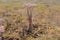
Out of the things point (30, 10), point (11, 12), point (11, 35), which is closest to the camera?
point (11, 35)

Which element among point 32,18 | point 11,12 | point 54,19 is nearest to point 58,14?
point 54,19

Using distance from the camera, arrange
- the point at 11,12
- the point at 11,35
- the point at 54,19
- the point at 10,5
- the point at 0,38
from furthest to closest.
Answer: the point at 10,5 < the point at 11,12 < the point at 54,19 < the point at 11,35 < the point at 0,38

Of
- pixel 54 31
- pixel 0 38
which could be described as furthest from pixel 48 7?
pixel 0 38

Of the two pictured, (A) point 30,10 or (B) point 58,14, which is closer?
(A) point 30,10

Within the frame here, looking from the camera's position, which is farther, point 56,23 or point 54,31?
point 56,23

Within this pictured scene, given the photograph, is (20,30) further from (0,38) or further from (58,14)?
(58,14)

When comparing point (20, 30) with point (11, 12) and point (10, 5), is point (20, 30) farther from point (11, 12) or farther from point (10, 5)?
point (10, 5)

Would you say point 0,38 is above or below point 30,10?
below

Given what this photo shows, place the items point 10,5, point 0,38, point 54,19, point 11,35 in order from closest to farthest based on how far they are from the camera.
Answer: point 0,38 → point 11,35 → point 54,19 → point 10,5

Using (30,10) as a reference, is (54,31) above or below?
below
